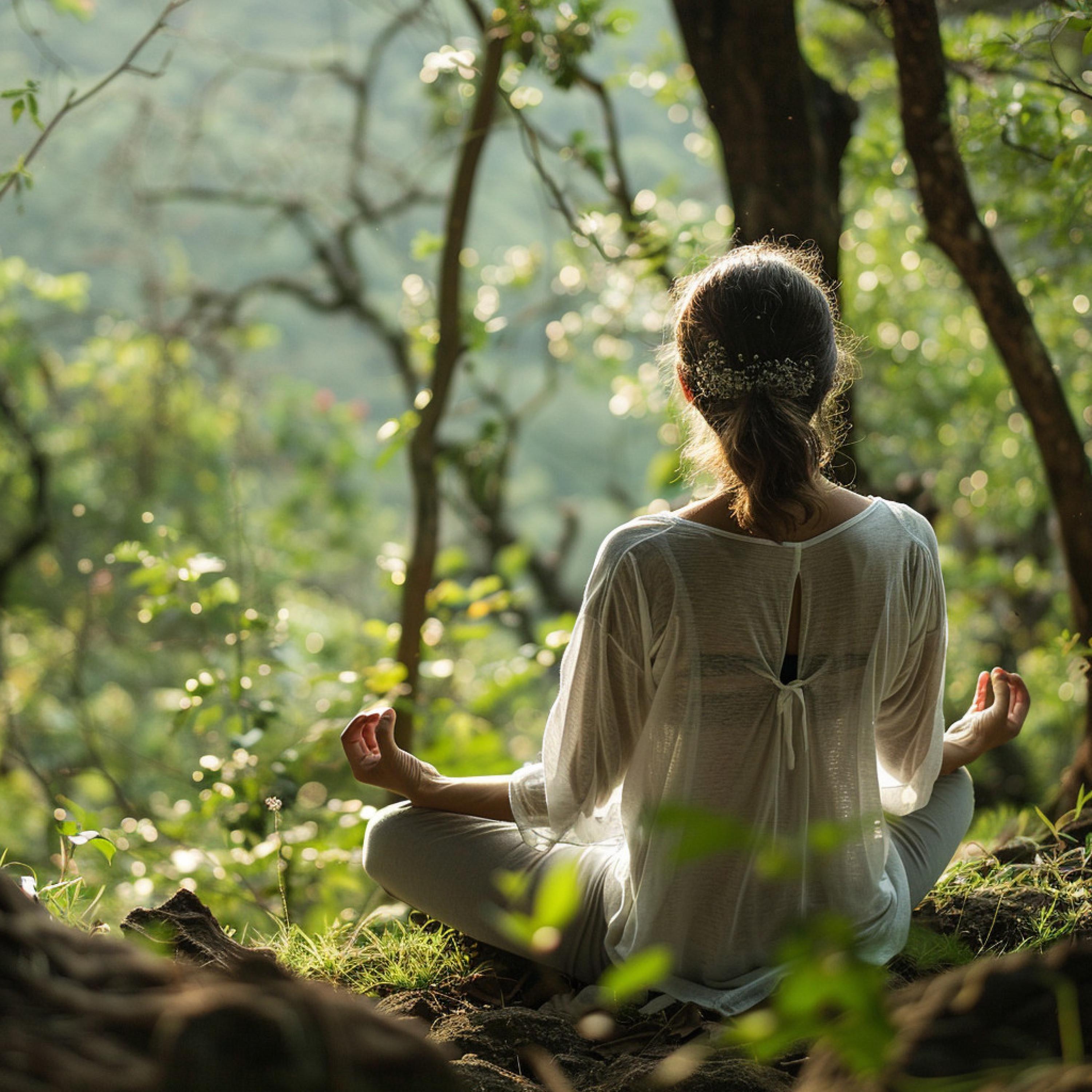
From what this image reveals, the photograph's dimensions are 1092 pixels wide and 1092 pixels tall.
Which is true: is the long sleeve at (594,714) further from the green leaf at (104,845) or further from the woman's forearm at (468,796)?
the green leaf at (104,845)

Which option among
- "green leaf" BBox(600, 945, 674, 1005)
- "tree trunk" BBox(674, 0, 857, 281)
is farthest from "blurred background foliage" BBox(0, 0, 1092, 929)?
"green leaf" BBox(600, 945, 674, 1005)

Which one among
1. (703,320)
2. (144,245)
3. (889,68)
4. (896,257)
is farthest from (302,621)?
(703,320)

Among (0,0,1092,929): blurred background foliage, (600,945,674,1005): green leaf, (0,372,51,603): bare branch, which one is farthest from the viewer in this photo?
(0,372,51,603): bare branch

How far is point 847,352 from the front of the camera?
1.75 metres

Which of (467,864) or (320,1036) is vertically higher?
(320,1036)

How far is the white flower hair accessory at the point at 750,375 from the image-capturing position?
1.50 m

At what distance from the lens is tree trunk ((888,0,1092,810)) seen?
7.13ft

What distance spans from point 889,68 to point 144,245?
4.82 metres

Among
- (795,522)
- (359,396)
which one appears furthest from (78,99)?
(359,396)

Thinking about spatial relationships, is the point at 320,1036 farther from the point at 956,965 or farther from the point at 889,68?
the point at 889,68

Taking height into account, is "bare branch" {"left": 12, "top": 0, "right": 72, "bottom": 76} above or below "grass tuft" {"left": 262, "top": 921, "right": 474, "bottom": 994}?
above

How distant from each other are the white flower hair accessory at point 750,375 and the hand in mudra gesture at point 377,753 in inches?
29.7

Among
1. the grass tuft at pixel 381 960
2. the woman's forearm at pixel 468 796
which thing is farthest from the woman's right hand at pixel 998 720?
the grass tuft at pixel 381 960

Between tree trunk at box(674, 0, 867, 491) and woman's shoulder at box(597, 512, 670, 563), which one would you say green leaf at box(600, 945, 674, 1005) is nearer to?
woman's shoulder at box(597, 512, 670, 563)
